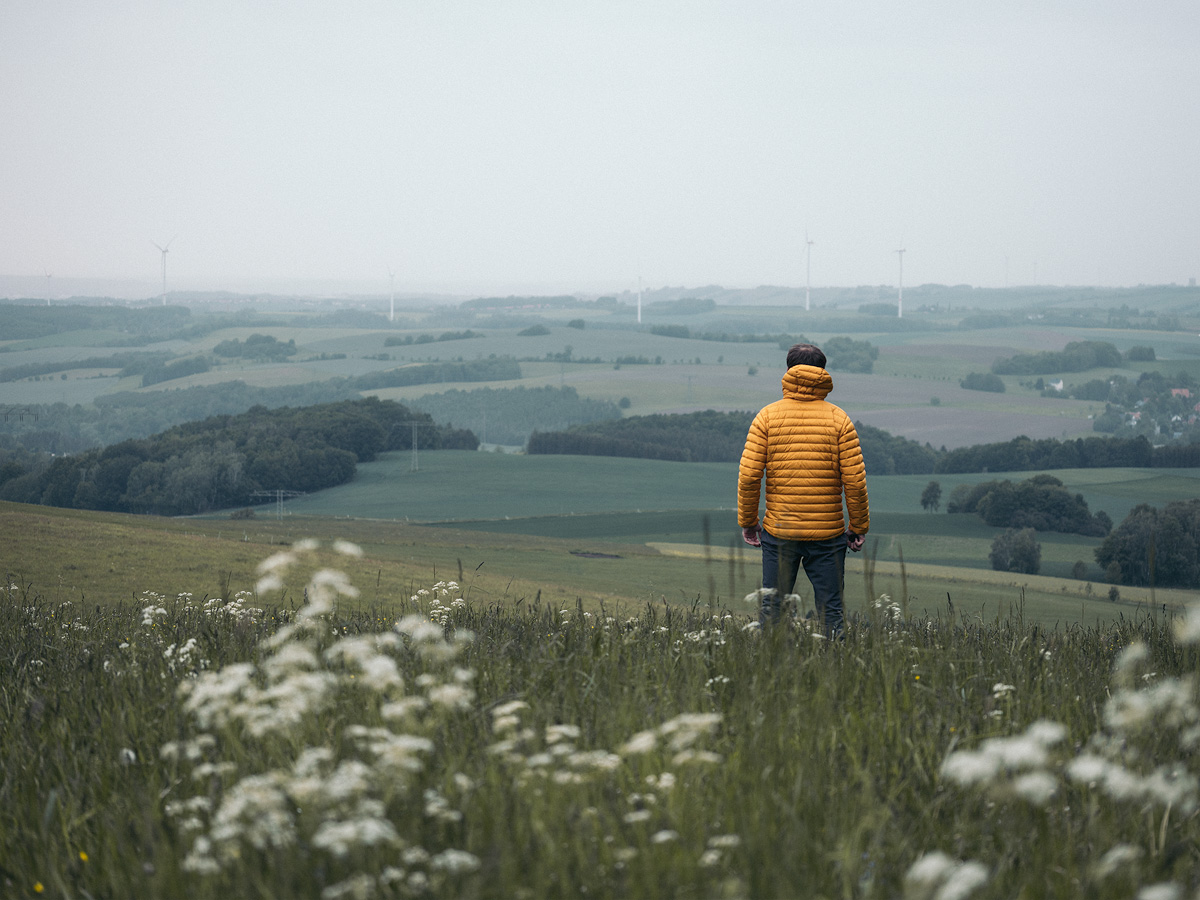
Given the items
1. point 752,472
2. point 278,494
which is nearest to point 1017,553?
point 278,494

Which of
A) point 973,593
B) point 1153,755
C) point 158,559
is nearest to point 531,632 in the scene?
point 1153,755

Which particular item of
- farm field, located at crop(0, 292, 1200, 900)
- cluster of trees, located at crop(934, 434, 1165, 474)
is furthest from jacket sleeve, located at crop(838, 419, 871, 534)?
cluster of trees, located at crop(934, 434, 1165, 474)

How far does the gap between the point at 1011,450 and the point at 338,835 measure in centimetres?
17085

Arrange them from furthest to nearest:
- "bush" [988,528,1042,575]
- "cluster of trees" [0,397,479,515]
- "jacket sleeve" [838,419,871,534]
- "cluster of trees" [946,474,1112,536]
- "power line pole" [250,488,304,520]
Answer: "cluster of trees" [0,397,479,515] → "power line pole" [250,488,304,520] → "cluster of trees" [946,474,1112,536] → "bush" [988,528,1042,575] → "jacket sleeve" [838,419,871,534]

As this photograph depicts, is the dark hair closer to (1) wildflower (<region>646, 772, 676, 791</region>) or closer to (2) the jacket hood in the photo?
(2) the jacket hood

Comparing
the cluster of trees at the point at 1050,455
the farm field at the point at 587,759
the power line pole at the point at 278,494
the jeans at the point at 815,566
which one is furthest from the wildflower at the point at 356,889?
the cluster of trees at the point at 1050,455

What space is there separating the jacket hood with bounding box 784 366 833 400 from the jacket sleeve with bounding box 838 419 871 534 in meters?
0.33

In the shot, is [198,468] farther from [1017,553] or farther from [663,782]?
[663,782]

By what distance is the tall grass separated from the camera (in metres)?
2.79

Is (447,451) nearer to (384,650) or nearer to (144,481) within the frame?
(144,481)

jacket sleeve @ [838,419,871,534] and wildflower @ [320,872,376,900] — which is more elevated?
jacket sleeve @ [838,419,871,534]

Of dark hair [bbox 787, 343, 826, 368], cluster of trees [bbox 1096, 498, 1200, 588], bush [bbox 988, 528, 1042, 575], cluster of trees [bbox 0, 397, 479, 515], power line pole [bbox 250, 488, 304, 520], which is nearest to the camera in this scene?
dark hair [bbox 787, 343, 826, 368]

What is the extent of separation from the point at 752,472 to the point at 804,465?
401 mm

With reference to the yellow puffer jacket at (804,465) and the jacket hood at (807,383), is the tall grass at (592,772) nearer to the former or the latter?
the yellow puffer jacket at (804,465)
